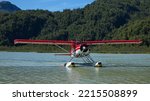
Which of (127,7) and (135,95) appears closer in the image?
(135,95)

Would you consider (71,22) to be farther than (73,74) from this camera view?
Yes

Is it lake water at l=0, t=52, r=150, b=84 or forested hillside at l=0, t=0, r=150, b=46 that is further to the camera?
forested hillside at l=0, t=0, r=150, b=46

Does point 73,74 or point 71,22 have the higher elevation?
point 71,22

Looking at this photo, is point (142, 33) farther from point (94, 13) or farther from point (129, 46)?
point (94, 13)

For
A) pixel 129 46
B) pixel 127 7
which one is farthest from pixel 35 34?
pixel 129 46

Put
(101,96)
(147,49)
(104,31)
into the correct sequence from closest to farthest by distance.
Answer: (101,96) < (147,49) < (104,31)

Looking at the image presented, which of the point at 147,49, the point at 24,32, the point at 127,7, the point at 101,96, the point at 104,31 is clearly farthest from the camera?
the point at 127,7

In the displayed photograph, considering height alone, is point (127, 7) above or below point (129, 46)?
above

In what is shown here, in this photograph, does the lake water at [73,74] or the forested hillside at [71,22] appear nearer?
the lake water at [73,74]
